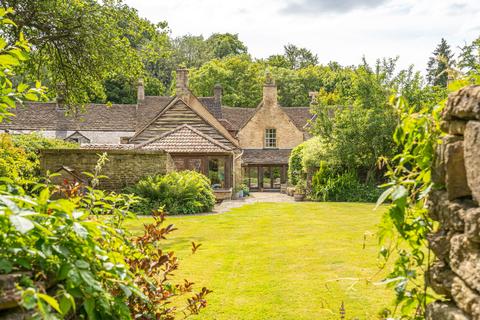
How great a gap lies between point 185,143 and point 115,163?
7.54 m

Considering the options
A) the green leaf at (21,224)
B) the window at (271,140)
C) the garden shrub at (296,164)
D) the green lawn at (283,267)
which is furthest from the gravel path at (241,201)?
the green leaf at (21,224)

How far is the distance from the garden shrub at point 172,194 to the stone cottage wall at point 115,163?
1.78ft

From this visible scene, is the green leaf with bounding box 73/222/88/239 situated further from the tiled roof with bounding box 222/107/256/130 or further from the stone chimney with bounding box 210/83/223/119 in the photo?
the tiled roof with bounding box 222/107/256/130

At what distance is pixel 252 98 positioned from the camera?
71.5 m

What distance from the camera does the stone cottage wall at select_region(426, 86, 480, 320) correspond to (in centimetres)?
283

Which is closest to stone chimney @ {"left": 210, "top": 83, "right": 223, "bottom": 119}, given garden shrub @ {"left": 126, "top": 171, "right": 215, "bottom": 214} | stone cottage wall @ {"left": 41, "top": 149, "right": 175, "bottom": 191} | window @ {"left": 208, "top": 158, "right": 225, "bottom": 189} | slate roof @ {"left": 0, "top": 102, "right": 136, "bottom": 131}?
slate roof @ {"left": 0, "top": 102, "right": 136, "bottom": 131}

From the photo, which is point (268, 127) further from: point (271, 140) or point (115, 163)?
point (115, 163)

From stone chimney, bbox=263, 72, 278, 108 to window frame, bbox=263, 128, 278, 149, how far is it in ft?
8.76

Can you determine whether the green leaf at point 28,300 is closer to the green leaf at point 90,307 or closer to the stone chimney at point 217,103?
the green leaf at point 90,307

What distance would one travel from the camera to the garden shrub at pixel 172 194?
21094 millimetres

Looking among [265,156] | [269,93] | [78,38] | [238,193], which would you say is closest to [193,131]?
[238,193]

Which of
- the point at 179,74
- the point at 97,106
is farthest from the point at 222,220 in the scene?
the point at 97,106

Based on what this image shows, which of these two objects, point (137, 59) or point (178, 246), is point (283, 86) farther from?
point (178, 246)

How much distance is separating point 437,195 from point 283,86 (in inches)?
2874
